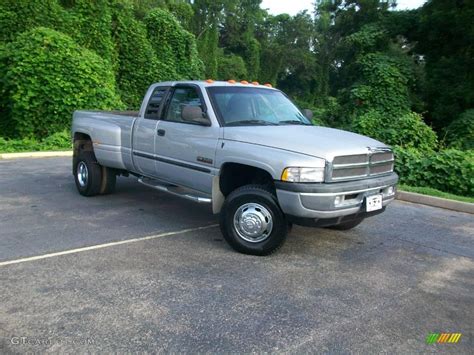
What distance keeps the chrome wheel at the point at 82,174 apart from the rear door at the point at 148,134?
1.36 metres

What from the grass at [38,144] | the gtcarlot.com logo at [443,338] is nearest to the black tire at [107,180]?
the gtcarlot.com logo at [443,338]

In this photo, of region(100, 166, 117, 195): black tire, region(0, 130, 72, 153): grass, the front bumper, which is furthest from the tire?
region(0, 130, 72, 153): grass

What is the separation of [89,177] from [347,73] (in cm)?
1583

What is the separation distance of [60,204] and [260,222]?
12.0ft

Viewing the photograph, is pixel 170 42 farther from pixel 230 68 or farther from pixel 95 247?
pixel 230 68

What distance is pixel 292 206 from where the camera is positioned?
15.0 feet

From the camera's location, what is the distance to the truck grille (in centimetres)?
463

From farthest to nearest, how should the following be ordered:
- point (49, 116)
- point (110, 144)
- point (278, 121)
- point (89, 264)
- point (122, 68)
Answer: point (122, 68) < point (49, 116) < point (110, 144) < point (278, 121) < point (89, 264)

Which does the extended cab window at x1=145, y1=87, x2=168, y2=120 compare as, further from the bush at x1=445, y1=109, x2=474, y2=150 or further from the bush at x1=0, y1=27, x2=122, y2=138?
the bush at x1=445, y1=109, x2=474, y2=150

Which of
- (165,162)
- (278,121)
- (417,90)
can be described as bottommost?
(165,162)

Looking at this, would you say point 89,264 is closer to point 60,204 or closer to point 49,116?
point 60,204

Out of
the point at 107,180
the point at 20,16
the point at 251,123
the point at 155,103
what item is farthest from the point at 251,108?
the point at 20,16

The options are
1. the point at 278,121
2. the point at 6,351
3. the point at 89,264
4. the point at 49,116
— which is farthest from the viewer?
the point at 49,116

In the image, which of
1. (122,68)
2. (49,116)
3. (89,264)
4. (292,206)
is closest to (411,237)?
(292,206)
